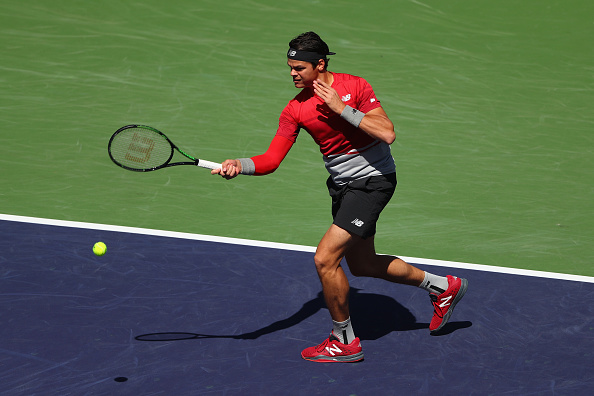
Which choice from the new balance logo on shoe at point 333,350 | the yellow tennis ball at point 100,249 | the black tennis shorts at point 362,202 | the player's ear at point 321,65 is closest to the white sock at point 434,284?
the black tennis shorts at point 362,202

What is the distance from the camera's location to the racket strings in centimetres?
653

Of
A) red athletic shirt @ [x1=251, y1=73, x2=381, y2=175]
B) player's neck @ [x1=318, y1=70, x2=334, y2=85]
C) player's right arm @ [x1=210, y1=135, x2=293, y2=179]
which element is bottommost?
player's right arm @ [x1=210, y1=135, x2=293, y2=179]

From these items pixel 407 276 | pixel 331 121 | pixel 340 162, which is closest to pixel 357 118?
pixel 331 121

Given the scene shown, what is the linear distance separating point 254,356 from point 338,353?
54cm

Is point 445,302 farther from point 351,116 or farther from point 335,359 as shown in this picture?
point 351,116

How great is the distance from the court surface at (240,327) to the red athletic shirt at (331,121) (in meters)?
1.23

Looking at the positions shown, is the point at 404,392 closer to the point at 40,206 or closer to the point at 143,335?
the point at 143,335

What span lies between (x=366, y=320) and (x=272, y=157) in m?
1.44

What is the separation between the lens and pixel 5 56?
11.7 metres

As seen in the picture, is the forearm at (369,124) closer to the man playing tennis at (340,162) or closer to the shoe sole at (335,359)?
the man playing tennis at (340,162)

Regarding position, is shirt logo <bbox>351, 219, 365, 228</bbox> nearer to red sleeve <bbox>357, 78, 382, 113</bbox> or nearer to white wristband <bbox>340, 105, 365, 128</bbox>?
white wristband <bbox>340, 105, 365, 128</bbox>

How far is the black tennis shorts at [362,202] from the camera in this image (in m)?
5.88

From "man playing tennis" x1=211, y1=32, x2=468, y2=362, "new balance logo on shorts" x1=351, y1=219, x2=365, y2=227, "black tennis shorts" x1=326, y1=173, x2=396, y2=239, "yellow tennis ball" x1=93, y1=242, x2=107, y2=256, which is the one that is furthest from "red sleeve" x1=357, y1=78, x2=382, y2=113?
"yellow tennis ball" x1=93, y1=242, x2=107, y2=256

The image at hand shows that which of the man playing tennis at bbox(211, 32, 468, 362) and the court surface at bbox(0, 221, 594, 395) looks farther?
the man playing tennis at bbox(211, 32, 468, 362)
